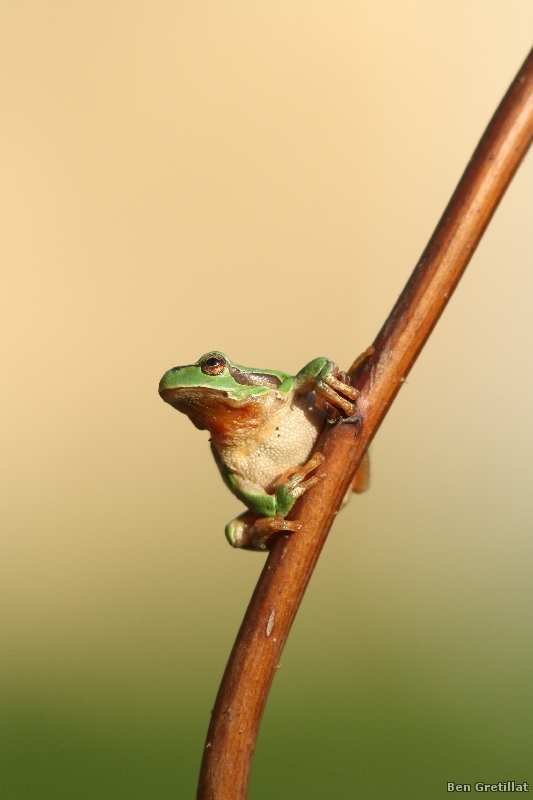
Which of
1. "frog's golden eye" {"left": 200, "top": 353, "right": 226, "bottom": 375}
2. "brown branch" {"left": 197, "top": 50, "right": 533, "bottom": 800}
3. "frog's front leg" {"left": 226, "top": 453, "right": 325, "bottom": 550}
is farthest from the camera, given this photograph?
"frog's golden eye" {"left": 200, "top": 353, "right": 226, "bottom": 375}

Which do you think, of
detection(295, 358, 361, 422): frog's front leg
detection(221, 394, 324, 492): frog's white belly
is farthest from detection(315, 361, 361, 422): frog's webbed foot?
detection(221, 394, 324, 492): frog's white belly

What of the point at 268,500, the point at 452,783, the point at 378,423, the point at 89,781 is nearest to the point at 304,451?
the point at 268,500

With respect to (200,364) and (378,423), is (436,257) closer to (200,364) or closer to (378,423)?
(378,423)

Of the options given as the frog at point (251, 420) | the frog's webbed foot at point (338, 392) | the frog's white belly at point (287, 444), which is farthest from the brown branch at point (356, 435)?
the frog's white belly at point (287, 444)

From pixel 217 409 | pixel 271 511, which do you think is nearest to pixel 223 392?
pixel 217 409

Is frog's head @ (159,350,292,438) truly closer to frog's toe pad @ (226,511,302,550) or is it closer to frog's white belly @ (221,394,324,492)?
frog's white belly @ (221,394,324,492)

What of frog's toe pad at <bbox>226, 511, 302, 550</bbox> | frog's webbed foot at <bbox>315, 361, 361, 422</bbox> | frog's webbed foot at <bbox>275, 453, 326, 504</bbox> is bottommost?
frog's toe pad at <bbox>226, 511, 302, 550</bbox>

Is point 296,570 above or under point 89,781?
above
